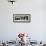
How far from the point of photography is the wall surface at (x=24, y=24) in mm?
4898

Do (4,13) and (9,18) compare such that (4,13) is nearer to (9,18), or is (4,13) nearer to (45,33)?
(9,18)

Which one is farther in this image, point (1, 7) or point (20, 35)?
point (1, 7)

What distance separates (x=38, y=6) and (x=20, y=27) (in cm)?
102

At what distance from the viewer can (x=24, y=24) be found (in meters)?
4.94

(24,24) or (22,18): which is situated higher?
(22,18)

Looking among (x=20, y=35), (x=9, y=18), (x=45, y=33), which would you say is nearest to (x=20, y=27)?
(x=9, y=18)

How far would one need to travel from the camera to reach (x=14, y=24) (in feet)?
16.3

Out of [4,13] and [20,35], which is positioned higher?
[4,13]

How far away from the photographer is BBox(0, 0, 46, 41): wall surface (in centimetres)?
490

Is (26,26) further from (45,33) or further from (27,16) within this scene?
(45,33)

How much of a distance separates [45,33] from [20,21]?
1.02 metres

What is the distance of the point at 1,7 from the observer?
4.98m

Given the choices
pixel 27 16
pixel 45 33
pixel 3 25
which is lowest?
pixel 45 33

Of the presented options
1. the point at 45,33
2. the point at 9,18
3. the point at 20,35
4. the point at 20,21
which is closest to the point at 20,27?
the point at 20,21
